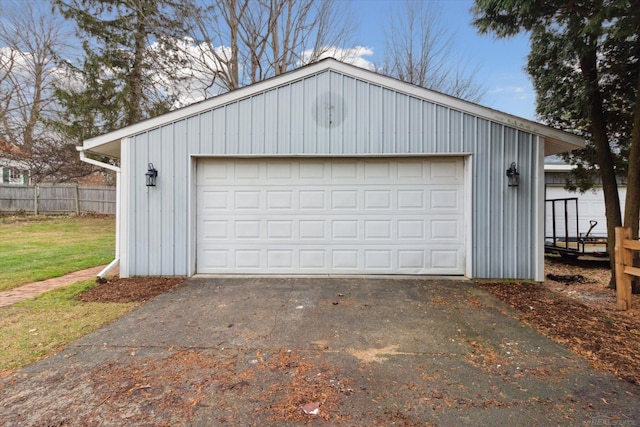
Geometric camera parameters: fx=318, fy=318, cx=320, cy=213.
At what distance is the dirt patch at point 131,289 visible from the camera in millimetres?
4754

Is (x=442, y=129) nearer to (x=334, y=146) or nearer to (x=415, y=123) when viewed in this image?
(x=415, y=123)

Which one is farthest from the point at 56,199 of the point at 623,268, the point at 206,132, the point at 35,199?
the point at 623,268

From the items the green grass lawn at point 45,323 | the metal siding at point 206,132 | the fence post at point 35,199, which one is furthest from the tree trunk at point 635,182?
the fence post at point 35,199

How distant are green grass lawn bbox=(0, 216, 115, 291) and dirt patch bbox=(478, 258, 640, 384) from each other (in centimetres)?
808

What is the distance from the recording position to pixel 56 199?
54.6 feet

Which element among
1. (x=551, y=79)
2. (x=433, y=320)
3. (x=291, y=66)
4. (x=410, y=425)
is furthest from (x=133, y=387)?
(x=291, y=66)

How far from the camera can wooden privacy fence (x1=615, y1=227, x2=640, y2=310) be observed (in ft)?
14.1

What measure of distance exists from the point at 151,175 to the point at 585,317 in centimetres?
694

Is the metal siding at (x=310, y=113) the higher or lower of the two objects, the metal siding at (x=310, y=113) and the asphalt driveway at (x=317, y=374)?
the higher

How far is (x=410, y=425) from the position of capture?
205cm

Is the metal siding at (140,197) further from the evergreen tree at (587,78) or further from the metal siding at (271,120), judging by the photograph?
the evergreen tree at (587,78)

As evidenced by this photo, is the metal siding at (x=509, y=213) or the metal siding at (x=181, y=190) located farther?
the metal siding at (x=181, y=190)

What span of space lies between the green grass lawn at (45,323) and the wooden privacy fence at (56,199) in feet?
46.1

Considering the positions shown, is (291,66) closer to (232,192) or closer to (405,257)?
(232,192)
